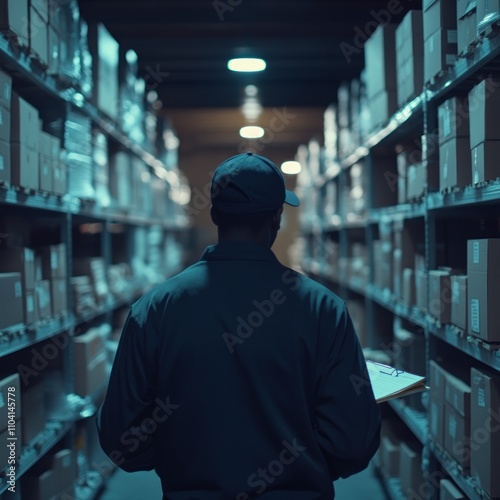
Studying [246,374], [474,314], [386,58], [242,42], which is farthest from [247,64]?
[246,374]

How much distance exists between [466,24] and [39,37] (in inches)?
72.4

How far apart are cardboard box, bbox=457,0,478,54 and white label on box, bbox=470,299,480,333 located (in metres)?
0.94

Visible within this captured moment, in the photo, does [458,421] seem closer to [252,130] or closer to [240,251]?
[240,251]

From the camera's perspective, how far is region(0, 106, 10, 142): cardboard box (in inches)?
98.8

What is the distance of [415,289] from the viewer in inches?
137

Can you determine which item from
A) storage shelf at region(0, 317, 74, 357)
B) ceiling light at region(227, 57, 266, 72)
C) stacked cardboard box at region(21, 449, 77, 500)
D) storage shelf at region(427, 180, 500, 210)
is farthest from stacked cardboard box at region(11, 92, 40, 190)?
ceiling light at region(227, 57, 266, 72)

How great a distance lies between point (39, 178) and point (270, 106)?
5233 millimetres

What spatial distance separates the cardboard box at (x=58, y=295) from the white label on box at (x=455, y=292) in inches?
78.3

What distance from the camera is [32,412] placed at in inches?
121

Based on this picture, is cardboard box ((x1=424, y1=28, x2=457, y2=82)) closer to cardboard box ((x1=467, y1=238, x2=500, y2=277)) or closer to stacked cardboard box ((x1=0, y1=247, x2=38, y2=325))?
cardboard box ((x1=467, y1=238, x2=500, y2=277))

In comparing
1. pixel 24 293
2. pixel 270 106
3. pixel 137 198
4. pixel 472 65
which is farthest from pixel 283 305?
pixel 270 106

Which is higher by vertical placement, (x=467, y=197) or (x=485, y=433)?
(x=467, y=197)

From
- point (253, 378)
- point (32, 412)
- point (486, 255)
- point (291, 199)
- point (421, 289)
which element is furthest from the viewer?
point (421, 289)

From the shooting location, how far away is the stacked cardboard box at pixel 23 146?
106 inches
